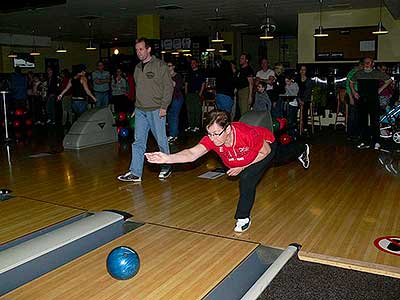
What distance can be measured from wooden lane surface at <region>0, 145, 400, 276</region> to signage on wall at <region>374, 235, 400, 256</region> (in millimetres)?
39

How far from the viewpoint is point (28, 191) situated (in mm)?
3746

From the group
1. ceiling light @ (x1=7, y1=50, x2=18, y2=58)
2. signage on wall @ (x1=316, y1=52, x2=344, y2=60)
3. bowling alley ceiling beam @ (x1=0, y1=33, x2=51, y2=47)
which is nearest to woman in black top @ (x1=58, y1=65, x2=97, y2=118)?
signage on wall @ (x1=316, y1=52, x2=344, y2=60)

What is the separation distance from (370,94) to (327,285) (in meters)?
3.96

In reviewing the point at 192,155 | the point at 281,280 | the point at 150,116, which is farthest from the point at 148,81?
the point at 281,280

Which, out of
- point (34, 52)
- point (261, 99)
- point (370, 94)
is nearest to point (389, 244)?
point (370, 94)

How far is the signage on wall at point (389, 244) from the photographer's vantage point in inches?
93.8

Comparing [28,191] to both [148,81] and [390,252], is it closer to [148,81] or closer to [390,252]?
[148,81]

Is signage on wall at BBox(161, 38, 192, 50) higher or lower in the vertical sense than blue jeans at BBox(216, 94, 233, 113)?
higher

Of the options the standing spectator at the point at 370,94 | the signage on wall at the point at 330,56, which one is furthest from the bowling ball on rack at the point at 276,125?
the signage on wall at the point at 330,56

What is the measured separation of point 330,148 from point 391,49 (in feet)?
13.3

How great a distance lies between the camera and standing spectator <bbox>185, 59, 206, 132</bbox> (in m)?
7.76

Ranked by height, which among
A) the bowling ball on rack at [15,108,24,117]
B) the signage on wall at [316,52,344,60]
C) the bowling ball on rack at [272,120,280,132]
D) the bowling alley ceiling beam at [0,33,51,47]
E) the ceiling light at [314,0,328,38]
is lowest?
the bowling ball on rack at [272,120,280,132]

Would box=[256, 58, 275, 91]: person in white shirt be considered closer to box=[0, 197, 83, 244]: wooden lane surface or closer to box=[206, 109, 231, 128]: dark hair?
box=[0, 197, 83, 244]: wooden lane surface

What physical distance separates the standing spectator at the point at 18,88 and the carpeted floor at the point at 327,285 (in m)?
7.61
